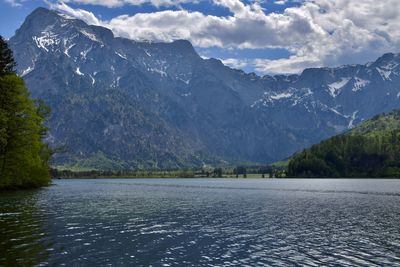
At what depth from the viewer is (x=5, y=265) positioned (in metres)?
36.6

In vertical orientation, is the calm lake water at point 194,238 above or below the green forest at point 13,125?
below

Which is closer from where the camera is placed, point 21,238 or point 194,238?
point 21,238

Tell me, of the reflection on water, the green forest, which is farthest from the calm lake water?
the green forest

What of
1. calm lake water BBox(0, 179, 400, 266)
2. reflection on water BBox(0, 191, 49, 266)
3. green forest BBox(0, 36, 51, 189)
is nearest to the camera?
reflection on water BBox(0, 191, 49, 266)

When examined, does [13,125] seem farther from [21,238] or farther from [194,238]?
[194,238]

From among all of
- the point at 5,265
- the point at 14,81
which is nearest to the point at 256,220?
the point at 5,265

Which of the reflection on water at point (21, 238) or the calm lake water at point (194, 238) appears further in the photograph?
the calm lake water at point (194, 238)

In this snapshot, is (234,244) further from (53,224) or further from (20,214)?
(20,214)

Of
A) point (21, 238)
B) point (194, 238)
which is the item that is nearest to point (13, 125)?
point (21, 238)

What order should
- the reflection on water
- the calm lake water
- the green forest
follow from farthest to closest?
1. the green forest
2. the calm lake water
3. the reflection on water

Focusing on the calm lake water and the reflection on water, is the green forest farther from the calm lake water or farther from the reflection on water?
the reflection on water

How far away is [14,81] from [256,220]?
63.3 meters

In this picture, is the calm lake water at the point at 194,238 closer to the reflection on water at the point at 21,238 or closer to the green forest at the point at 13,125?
the reflection on water at the point at 21,238

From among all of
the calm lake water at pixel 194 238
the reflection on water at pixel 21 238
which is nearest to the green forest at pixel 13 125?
the calm lake water at pixel 194 238
